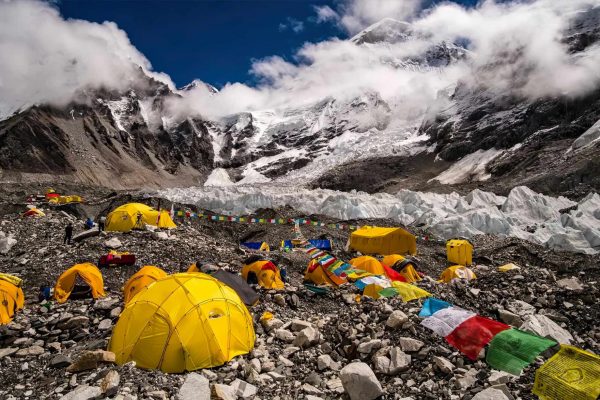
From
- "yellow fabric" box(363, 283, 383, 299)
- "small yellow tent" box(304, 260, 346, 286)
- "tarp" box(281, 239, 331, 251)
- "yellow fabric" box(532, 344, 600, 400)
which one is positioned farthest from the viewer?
"tarp" box(281, 239, 331, 251)

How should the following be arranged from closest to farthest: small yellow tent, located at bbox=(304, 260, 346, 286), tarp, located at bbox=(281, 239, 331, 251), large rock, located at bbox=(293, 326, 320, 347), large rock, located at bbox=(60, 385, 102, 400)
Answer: large rock, located at bbox=(60, 385, 102, 400), large rock, located at bbox=(293, 326, 320, 347), small yellow tent, located at bbox=(304, 260, 346, 286), tarp, located at bbox=(281, 239, 331, 251)

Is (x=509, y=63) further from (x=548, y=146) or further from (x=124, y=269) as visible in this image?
(x=124, y=269)

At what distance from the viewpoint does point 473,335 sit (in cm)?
668

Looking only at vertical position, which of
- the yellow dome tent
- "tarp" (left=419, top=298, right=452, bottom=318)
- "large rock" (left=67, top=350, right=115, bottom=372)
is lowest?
the yellow dome tent

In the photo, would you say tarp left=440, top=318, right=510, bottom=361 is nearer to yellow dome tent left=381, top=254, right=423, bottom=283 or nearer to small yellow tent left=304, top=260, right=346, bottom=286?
small yellow tent left=304, top=260, right=346, bottom=286

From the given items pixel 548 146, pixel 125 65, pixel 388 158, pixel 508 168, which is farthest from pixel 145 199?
pixel 125 65

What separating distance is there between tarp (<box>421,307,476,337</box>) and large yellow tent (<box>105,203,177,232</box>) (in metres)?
17.3

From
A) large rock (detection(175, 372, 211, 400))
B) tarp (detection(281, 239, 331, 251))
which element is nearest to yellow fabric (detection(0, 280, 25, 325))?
large rock (detection(175, 372, 211, 400))

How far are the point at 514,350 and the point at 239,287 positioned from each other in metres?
6.97

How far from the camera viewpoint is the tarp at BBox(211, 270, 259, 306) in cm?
1062

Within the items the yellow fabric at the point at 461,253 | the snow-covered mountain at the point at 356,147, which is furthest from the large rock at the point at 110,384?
the snow-covered mountain at the point at 356,147

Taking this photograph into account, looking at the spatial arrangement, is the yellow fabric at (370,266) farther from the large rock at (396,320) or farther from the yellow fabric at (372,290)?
the large rock at (396,320)

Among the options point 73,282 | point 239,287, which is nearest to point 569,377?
point 239,287

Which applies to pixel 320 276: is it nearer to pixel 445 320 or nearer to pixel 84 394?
pixel 445 320
